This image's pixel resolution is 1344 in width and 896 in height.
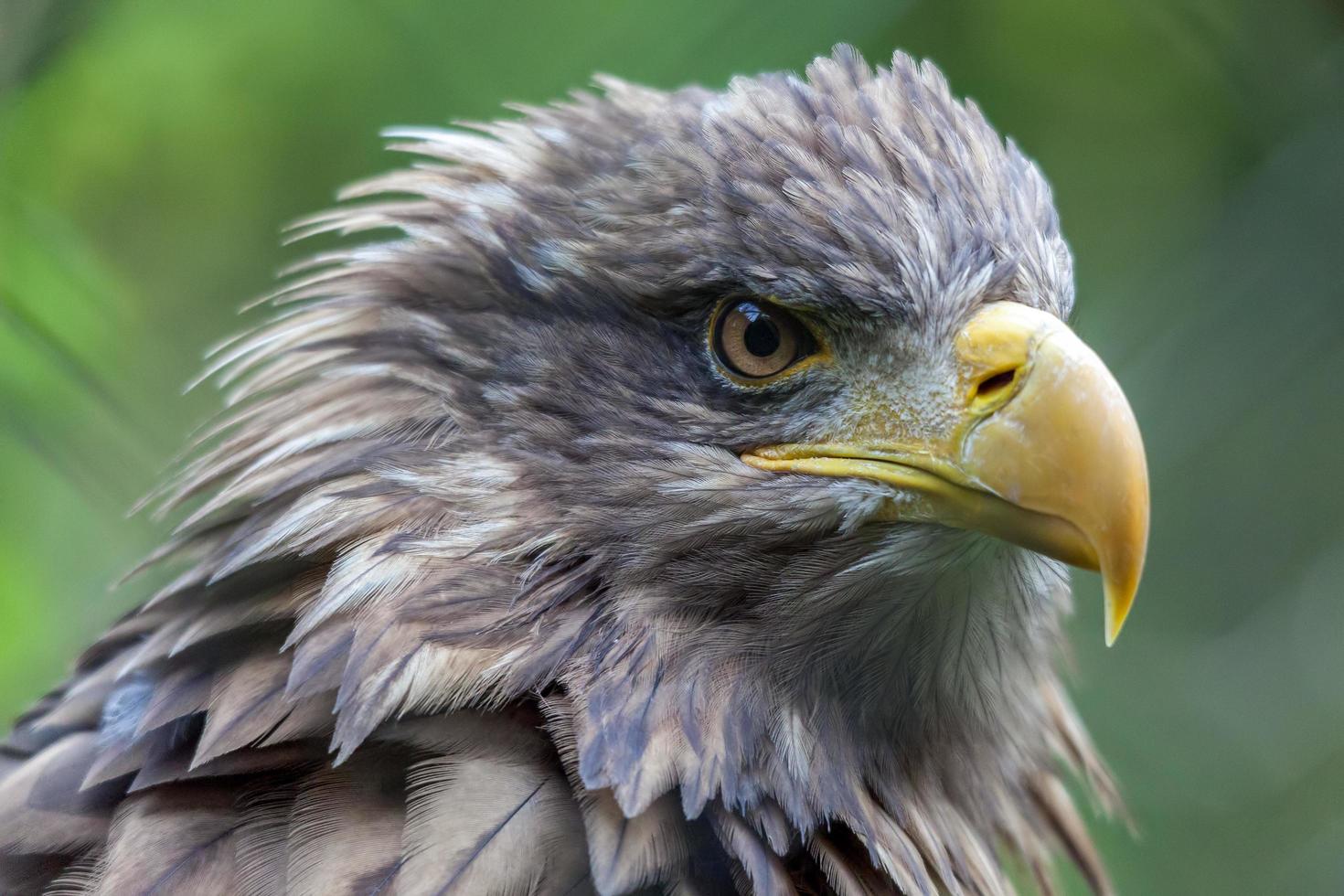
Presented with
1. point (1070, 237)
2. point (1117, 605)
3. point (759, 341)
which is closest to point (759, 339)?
point (759, 341)

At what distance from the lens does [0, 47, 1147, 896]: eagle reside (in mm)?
1396

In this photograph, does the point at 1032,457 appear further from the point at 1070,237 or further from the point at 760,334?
the point at 1070,237

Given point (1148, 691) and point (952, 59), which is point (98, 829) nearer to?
point (952, 59)

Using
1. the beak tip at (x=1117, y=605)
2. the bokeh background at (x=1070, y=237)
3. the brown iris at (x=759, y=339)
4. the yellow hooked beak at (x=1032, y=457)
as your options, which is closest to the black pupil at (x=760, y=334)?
the brown iris at (x=759, y=339)

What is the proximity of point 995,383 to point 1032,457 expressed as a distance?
4.4 inches

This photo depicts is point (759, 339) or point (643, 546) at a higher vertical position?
point (759, 339)

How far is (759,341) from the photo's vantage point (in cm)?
158

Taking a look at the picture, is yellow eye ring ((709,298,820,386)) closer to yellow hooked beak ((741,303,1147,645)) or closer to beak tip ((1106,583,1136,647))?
yellow hooked beak ((741,303,1147,645))

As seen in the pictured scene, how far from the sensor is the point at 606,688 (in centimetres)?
146

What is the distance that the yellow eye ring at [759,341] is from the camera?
158 cm

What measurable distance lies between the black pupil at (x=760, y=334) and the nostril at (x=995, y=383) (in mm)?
243

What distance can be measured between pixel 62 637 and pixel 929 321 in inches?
61.2

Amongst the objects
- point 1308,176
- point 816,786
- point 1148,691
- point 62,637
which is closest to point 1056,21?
point 1308,176

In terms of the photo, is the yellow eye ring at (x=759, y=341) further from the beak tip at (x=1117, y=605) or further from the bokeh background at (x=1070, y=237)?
the bokeh background at (x=1070, y=237)
